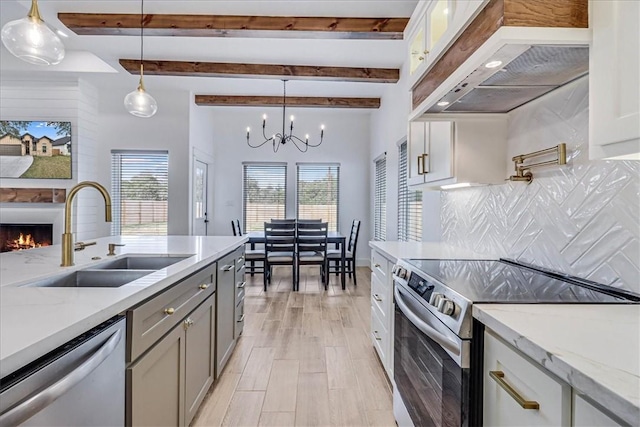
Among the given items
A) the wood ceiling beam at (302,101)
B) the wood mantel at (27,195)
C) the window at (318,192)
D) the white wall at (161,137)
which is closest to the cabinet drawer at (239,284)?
the white wall at (161,137)

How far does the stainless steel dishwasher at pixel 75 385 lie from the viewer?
0.69 meters

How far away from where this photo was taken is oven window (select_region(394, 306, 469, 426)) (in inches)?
43.8

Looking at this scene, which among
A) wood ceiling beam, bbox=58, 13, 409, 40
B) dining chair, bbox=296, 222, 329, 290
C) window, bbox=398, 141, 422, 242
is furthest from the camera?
dining chair, bbox=296, 222, 329, 290

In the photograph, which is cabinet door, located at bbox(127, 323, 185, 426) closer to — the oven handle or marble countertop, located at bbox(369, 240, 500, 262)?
the oven handle

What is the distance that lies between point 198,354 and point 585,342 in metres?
1.74

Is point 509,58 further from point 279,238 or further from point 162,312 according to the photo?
point 279,238

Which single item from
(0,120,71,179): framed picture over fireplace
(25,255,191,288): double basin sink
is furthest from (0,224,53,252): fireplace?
(25,255,191,288): double basin sink

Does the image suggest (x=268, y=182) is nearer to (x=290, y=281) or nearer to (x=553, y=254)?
(x=290, y=281)

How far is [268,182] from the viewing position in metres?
6.73

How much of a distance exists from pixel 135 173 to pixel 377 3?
14.9ft

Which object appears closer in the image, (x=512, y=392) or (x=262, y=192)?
Result: (x=512, y=392)

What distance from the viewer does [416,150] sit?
2.56 m

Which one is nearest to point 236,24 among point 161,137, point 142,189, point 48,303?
point 161,137

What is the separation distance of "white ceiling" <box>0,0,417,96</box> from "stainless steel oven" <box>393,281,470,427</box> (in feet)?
8.78
